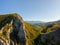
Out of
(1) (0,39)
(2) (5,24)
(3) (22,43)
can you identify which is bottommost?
(3) (22,43)

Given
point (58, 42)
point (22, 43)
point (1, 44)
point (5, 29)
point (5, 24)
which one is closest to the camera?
point (1, 44)

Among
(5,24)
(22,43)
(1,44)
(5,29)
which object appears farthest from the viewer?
(22,43)

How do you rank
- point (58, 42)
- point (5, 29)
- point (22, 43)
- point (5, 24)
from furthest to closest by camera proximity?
point (22, 43) < point (5, 24) < point (5, 29) < point (58, 42)

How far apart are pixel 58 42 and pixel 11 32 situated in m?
60.4

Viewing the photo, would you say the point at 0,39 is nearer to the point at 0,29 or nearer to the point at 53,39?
the point at 0,29

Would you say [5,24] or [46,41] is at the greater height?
[5,24]

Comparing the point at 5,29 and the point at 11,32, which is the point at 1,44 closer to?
the point at 5,29

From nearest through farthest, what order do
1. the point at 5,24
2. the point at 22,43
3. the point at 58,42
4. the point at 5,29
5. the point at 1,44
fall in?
the point at 1,44
the point at 58,42
the point at 5,29
the point at 5,24
the point at 22,43

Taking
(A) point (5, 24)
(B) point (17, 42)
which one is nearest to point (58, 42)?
(B) point (17, 42)

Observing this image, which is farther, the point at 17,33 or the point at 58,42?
the point at 17,33

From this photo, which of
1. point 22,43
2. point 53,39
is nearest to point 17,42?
point 22,43

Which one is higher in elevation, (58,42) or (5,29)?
(5,29)

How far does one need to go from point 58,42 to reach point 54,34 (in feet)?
31.9

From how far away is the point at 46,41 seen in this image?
572ft
